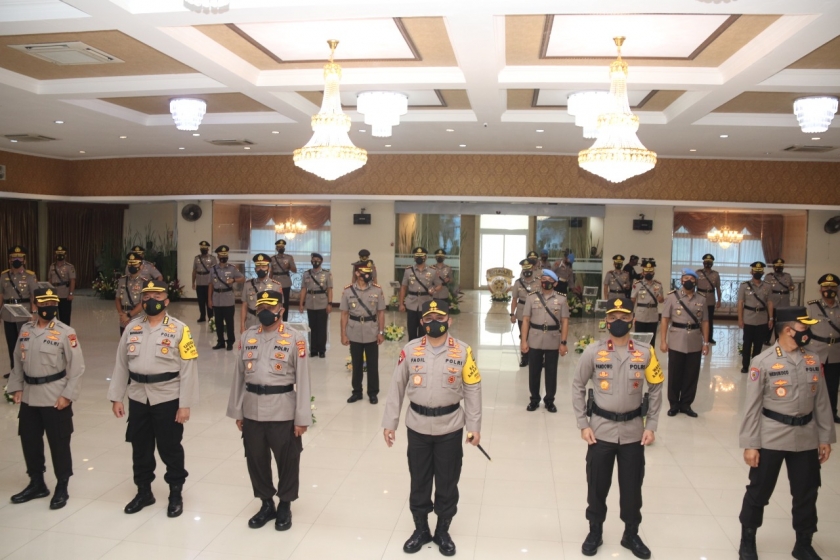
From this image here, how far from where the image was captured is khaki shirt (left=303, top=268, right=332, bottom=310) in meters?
11.1

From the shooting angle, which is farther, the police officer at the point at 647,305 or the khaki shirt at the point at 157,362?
the police officer at the point at 647,305

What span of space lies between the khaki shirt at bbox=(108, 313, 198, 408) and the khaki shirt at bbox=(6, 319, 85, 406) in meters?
0.40

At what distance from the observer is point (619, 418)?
4.51 meters

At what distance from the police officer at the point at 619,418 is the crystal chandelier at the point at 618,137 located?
9.45 feet

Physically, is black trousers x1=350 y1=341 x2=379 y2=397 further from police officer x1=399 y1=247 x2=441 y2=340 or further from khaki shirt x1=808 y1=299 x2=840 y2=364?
khaki shirt x1=808 y1=299 x2=840 y2=364

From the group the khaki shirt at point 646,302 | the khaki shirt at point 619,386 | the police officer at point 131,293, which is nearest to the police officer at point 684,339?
the khaki shirt at point 646,302

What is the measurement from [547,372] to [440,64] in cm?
402

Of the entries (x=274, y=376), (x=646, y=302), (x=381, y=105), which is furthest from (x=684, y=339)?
(x=274, y=376)

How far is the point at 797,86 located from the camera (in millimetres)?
8375

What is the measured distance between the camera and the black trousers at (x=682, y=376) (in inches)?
317

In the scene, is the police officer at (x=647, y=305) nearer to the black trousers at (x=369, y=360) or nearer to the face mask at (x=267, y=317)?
the black trousers at (x=369, y=360)

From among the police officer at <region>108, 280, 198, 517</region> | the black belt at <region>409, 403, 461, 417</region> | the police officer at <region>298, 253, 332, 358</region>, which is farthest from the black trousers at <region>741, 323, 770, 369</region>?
the police officer at <region>108, 280, 198, 517</region>

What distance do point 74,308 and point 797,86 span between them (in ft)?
54.1

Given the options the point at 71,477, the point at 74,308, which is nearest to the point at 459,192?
the point at 74,308
